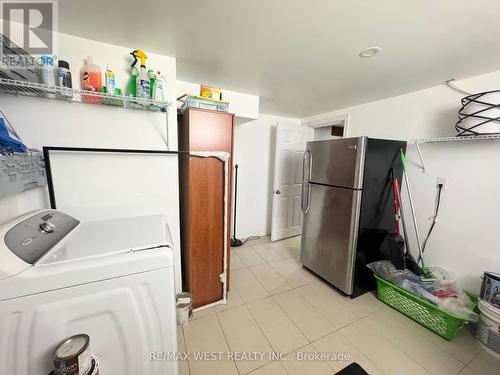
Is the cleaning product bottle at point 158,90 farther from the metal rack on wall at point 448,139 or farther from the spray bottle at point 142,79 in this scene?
the metal rack on wall at point 448,139

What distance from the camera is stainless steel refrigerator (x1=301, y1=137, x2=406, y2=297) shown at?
1915 millimetres

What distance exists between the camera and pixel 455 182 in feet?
6.23

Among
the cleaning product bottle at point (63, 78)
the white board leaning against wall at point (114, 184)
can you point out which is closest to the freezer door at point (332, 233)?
the white board leaning against wall at point (114, 184)

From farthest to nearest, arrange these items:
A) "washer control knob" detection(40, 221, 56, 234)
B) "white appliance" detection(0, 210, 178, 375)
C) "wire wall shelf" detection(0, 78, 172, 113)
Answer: "wire wall shelf" detection(0, 78, 172, 113) < "washer control knob" detection(40, 221, 56, 234) < "white appliance" detection(0, 210, 178, 375)

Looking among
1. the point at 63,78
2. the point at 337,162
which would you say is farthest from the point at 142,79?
the point at 337,162

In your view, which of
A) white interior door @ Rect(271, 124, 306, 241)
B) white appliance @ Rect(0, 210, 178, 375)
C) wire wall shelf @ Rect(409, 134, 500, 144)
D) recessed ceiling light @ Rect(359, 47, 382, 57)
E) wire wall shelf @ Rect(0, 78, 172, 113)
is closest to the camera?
white appliance @ Rect(0, 210, 178, 375)

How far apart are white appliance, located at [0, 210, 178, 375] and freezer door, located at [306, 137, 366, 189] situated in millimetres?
1792

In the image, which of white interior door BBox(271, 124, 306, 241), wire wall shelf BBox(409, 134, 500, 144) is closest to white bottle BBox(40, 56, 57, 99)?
white interior door BBox(271, 124, 306, 241)

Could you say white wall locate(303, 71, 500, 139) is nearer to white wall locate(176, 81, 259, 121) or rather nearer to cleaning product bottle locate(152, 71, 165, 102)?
white wall locate(176, 81, 259, 121)

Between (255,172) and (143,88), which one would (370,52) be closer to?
(143,88)

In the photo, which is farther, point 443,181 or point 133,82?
point 443,181

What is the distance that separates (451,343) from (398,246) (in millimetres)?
779

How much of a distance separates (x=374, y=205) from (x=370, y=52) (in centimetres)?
139

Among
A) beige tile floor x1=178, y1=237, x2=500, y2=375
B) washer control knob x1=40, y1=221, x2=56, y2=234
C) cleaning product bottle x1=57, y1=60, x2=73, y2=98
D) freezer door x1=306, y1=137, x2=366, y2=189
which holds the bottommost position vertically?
beige tile floor x1=178, y1=237, x2=500, y2=375
